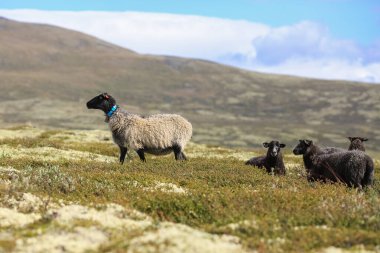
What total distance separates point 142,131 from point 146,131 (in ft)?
0.65

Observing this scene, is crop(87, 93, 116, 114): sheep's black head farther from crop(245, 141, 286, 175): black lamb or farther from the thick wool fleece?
crop(245, 141, 286, 175): black lamb

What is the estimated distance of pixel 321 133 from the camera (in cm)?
19288

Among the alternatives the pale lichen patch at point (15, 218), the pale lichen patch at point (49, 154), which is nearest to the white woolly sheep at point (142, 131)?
the pale lichen patch at point (49, 154)

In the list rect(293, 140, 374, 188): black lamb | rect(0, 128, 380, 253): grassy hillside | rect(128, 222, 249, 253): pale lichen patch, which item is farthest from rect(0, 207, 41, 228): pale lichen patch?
rect(293, 140, 374, 188): black lamb

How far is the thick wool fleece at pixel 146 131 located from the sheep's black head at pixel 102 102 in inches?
21.2

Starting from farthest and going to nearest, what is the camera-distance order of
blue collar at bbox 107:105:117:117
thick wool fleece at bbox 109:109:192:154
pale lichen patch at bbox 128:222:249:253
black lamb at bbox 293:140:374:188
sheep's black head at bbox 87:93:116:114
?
blue collar at bbox 107:105:117:117
sheep's black head at bbox 87:93:116:114
thick wool fleece at bbox 109:109:192:154
black lamb at bbox 293:140:374:188
pale lichen patch at bbox 128:222:249:253

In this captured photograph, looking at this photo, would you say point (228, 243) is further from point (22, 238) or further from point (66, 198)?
point (66, 198)

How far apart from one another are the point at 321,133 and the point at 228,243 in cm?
18923

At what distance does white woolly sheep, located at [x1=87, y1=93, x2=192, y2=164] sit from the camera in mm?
25422

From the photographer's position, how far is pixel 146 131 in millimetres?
25656

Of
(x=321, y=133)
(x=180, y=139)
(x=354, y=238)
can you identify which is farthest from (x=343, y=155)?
(x=321, y=133)

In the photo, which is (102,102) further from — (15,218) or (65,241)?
(65,241)

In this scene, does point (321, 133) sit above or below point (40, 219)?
below

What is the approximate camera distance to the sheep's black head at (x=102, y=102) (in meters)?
26.0
